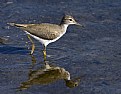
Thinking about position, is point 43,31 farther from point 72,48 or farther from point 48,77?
point 48,77

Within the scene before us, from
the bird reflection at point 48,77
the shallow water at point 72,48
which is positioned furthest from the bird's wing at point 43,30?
the bird reflection at point 48,77

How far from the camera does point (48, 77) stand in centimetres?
809

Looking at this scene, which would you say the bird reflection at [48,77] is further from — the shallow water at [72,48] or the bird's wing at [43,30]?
the bird's wing at [43,30]

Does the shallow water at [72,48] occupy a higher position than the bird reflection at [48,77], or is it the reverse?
the shallow water at [72,48]

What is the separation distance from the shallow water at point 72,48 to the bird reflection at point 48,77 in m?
0.09

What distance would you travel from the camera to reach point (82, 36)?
9742mm

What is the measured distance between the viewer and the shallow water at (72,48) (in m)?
7.73

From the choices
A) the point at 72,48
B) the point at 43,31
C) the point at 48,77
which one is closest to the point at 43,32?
the point at 43,31

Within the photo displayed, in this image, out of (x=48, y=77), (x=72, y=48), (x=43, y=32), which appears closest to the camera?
(x=48, y=77)

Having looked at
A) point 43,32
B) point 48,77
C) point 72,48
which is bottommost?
point 48,77

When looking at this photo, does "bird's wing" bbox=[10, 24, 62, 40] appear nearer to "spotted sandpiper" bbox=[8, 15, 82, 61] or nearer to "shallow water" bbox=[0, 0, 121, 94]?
"spotted sandpiper" bbox=[8, 15, 82, 61]

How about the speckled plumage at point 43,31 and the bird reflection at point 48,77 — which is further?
the speckled plumage at point 43,31

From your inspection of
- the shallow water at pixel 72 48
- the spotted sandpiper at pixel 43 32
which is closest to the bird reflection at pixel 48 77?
the shallow water at pixel 72 48

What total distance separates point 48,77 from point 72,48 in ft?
4.42
